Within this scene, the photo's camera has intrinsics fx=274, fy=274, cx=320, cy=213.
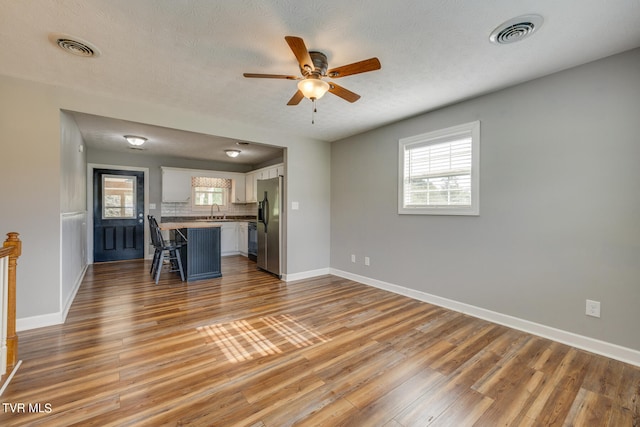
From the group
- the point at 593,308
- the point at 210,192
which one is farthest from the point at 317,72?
the point at 210,192

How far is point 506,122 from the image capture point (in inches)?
114

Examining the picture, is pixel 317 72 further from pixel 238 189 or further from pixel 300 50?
pixel 238 189

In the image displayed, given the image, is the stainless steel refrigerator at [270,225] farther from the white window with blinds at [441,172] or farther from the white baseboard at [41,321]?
the white baseboard at [41,321]

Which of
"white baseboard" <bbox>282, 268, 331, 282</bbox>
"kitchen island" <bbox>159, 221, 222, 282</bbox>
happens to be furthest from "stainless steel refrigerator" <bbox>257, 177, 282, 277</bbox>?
"kitchen island" <bbox>159, 221, 222, 282</bbox>

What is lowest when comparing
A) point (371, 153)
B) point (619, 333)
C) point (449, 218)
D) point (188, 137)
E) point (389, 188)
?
point (619, 333)

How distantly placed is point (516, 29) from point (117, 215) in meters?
7.41

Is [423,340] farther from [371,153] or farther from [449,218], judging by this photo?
[371,153]

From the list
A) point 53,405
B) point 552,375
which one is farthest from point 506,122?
point 53,405

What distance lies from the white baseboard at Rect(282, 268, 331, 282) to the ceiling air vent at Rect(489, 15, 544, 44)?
156 inches

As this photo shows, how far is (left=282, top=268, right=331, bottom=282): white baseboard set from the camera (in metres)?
4.64

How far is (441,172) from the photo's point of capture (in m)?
3.49

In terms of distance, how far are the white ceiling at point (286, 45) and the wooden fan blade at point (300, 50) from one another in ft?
0.68

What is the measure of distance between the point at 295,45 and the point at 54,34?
1.82 m

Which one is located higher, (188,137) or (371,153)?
(188,137)
